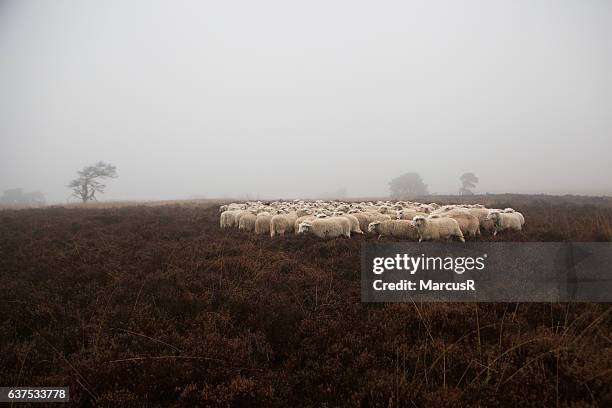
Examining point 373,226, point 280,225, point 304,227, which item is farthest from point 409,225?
point 280,225

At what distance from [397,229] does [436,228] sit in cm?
133

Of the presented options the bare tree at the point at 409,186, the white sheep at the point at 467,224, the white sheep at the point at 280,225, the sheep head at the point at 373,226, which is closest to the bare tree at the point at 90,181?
the white sheep at the point at 280,225

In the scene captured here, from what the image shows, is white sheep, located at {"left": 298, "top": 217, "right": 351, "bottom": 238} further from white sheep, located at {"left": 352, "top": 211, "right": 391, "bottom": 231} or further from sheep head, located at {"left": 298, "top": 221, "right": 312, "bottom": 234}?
white sheep, located at {"left": 352, "top": 211, "right": 391, "bottom": 231}

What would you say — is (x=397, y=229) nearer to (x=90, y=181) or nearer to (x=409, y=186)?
(x=90, y=181)

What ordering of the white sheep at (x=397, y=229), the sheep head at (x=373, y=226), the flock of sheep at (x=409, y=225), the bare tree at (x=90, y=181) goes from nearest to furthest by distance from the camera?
the flock of sheep at (x=409, y=225)
the white sheep at (x=397, y=229)
the sheep head at (x=373, y=226)
the bare tree at (x=90, y=181)

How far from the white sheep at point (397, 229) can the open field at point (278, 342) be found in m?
3.87

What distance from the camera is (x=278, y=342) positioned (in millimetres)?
4410

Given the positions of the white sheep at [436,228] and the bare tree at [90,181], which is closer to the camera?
the white sheep at [436,228]

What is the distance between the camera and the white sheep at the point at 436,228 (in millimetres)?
9406

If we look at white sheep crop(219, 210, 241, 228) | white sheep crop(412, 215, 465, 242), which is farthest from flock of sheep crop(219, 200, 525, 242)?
white sheep crop(219, 210, 241, 228)

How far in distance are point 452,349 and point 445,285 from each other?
8.16ft

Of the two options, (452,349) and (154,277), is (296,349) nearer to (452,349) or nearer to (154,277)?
(452,349)

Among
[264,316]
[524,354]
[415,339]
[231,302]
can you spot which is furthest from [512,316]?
[231,302]

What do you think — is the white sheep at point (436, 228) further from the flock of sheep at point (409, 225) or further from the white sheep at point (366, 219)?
the white sheep at point (366, 219)
